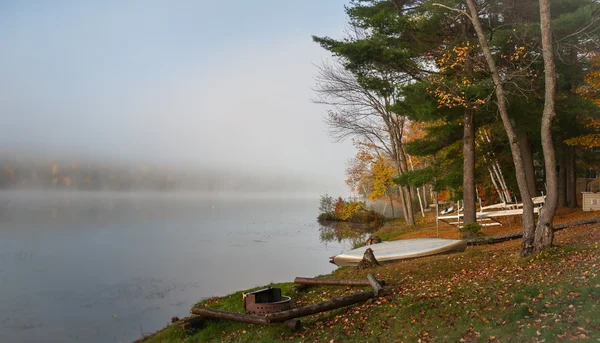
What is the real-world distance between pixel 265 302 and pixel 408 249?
5.03 metres

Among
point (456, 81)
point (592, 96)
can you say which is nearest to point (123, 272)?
point (456, 81)

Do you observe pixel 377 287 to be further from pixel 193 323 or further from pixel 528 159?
pixel 528 159

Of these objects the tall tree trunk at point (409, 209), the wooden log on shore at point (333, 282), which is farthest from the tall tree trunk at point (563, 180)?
the wooden log on shore at point (333, 282)

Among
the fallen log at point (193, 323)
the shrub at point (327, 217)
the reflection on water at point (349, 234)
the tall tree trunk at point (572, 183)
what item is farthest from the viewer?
the shrub at point (327, 217)

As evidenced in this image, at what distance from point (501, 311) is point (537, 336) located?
0.88m

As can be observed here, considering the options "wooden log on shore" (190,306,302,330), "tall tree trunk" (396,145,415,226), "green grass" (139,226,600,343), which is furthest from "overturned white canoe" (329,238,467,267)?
"tall tree trunk" (396,145,415,226)

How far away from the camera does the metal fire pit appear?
8.20m

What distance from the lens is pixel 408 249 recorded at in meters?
12.3

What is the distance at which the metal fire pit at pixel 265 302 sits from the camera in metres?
8.20

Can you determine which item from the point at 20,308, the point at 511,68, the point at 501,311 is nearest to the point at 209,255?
the point at 20,308

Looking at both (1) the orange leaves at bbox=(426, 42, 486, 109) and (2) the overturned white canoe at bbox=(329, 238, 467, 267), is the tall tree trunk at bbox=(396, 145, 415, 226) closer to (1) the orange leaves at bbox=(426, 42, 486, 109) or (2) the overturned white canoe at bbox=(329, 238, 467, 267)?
(1) the orange leaves at bbox=(426, 42, 486, 109)

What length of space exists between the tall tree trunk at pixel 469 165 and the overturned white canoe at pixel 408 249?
2844 millimetres

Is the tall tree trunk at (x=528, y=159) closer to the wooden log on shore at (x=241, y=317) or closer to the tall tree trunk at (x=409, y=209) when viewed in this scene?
the tall tree trunk at (x=409, y=209)

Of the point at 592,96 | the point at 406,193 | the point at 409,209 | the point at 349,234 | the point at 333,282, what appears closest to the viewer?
the point at 333,282
